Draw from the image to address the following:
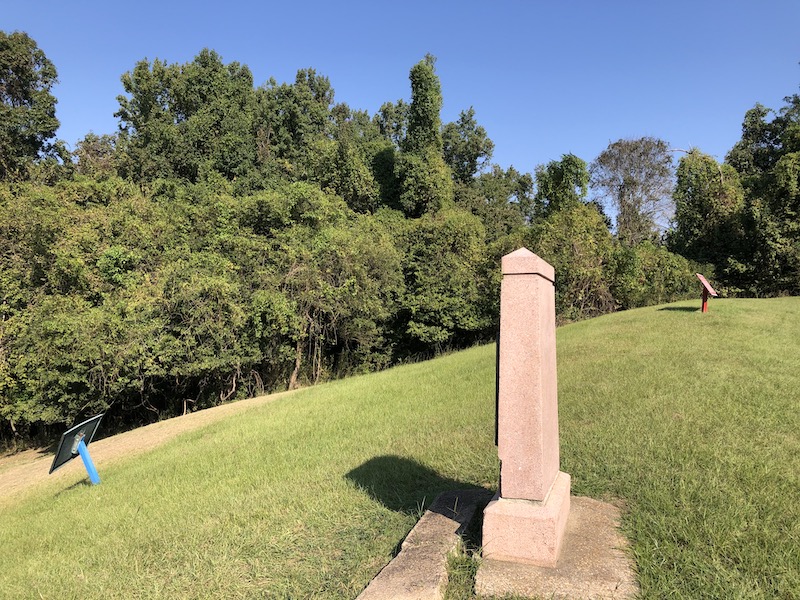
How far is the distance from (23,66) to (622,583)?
34.8 metres

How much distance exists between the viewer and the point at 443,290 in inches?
902

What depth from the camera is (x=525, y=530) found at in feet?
9.46

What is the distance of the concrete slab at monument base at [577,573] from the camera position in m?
2.57

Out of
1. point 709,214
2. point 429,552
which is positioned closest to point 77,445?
point 429,552

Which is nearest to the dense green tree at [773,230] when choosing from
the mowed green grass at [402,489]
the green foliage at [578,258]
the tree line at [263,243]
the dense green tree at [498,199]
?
the tree line at [263,243]

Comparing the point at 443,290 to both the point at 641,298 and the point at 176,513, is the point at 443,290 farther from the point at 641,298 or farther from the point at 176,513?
the point at 176,513

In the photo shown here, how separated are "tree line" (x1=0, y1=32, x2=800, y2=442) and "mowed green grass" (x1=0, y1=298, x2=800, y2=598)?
28.6 ft

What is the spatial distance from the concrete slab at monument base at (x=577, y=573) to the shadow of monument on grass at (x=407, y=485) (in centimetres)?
85

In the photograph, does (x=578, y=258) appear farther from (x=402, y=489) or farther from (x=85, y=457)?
(x=85, y=457)

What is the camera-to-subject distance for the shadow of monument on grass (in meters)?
4.03

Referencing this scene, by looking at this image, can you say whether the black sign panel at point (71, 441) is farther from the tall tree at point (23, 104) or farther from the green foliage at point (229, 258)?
the tall tree at point (23, 104)

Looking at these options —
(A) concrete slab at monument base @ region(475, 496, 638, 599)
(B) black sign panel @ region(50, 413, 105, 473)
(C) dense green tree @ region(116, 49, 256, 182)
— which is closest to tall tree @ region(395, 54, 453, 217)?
(C) dense green tree @ region(116, 49, 256, 182)

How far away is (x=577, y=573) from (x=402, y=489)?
2.21 meters

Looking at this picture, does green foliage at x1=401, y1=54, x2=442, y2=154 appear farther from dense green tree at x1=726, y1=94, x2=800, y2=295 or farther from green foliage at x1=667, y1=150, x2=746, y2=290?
dense green tree at x1=726, y1=94, x2=800, y2=295
